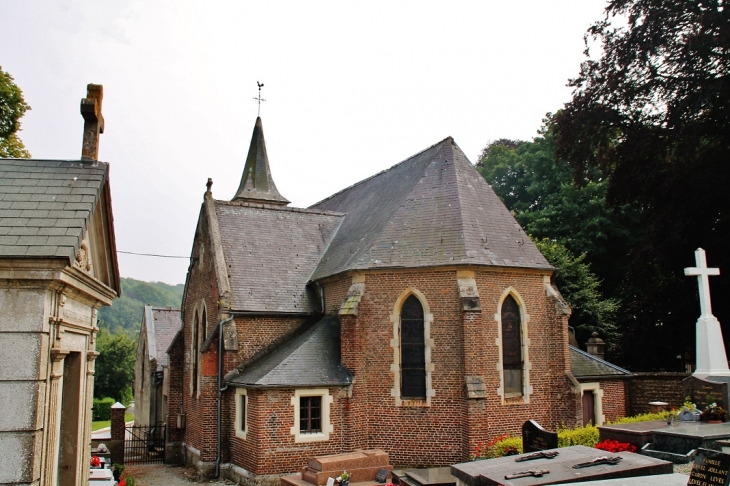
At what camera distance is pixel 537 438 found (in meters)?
12.2

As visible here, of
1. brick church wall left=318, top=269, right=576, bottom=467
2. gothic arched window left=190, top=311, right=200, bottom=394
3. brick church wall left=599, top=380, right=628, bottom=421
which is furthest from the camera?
gothic arched window left=190, top=311, right=200, bottom=394

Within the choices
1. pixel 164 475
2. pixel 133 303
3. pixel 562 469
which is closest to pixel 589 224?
pixel 164 475

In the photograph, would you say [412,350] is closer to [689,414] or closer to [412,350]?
[412,350]

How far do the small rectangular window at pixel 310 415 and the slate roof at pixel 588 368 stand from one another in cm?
780

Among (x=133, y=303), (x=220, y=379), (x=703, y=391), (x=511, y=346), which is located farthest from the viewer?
(x=133, y=303)

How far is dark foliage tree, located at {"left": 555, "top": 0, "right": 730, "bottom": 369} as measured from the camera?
19719 millimetres

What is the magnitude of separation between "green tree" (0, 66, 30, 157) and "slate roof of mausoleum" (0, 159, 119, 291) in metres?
16.1

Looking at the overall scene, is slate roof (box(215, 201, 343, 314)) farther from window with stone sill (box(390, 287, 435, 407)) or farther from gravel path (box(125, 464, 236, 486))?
gravel path (box(125, 464, 236, 486))

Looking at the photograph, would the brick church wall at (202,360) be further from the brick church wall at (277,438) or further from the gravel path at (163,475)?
the brick church wall at (277,438)

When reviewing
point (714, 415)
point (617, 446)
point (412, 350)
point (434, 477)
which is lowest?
point (434, 477)

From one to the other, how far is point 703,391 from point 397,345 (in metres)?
7.58

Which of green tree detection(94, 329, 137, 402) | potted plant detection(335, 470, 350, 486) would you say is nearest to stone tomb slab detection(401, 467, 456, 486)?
potted plant detection(335, 470, 350, 486)

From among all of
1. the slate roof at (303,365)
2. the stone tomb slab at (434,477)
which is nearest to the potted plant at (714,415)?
the stone tomb slab at (434,477)

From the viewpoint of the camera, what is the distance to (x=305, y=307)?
20.1 metres
